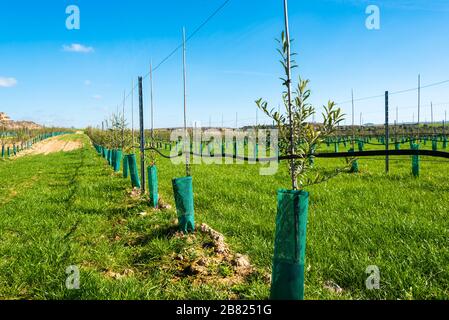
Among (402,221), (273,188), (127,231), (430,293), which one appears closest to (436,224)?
(402,221)

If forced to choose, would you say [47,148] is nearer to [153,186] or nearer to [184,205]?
[153,186]

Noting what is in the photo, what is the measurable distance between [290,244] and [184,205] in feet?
8.35

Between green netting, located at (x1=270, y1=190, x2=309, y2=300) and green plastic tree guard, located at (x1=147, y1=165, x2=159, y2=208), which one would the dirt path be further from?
green netting, located at (x1=270, y1=190, x2=309, y2=300)

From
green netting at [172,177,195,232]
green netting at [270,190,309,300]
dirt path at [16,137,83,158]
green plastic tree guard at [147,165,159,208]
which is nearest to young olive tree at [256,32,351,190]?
green netting at [270,190,309,300]

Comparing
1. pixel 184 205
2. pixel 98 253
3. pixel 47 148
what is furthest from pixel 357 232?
pixel 47 148

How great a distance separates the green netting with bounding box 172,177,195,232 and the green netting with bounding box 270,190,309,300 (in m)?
2.38

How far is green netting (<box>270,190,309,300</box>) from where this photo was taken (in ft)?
7.83

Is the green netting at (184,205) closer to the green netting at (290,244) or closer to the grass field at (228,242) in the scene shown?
the grass field at (228,242)

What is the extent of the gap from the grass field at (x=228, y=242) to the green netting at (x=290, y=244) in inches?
22.2

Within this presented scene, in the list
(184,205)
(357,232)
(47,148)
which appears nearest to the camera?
(357,232)

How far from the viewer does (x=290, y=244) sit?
2412 millimetres
